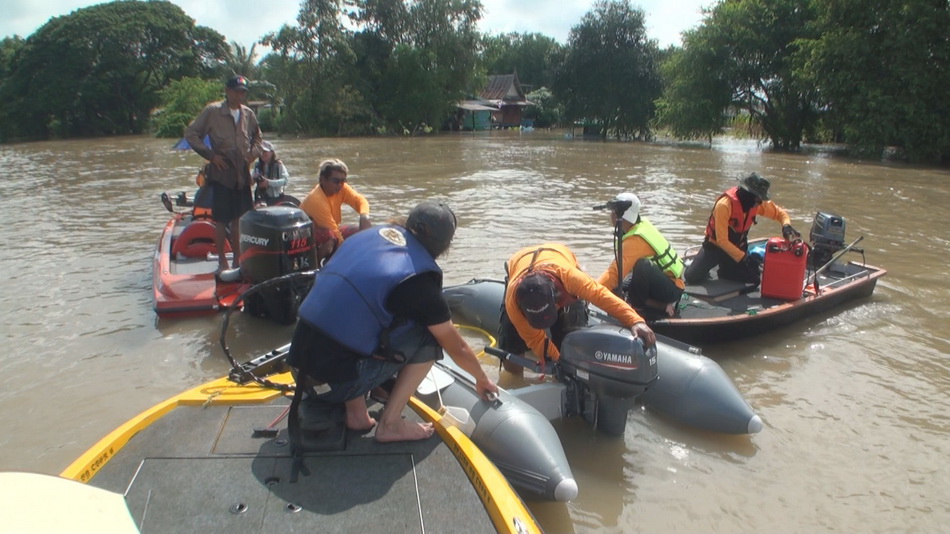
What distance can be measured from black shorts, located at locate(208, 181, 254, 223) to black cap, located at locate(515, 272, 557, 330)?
3593 mm

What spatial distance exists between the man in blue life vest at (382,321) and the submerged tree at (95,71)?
5321 centimetres

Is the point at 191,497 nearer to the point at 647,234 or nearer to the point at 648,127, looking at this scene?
the point at 647,234

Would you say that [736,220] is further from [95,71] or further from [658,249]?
[95,71]

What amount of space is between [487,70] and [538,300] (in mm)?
44596

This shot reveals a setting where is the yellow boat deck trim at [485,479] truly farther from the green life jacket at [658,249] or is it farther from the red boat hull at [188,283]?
the red boat hull at [188,283]

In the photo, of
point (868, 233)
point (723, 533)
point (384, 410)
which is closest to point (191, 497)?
point (384, 410)

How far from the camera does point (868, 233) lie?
10242 mm

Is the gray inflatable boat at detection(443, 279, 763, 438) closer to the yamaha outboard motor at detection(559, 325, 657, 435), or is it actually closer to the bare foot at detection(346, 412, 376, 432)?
the yamaha outboard motor at detection(559, 325, 657, 435)

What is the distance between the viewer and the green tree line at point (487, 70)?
22.4 meters

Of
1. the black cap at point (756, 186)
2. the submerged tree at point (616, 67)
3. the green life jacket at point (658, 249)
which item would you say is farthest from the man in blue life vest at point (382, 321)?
the submerged tree at point (616, 67)

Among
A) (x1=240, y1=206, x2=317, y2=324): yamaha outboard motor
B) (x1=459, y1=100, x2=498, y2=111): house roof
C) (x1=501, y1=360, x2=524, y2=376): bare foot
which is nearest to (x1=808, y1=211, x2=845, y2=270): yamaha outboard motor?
(x1=501, y1=360, x2=524, y2=376): bare foot

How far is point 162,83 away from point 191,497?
Result: 5641 cm

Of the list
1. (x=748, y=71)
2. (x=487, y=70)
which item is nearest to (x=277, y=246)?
(x=748, y=71)

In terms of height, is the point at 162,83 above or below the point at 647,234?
above
